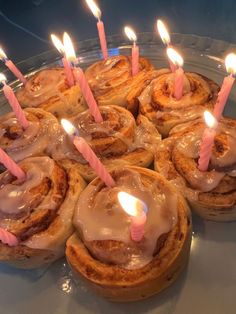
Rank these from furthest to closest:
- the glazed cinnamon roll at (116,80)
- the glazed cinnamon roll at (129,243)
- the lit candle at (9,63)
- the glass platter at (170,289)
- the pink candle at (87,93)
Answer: the glazed cinnamon roll at (116,80)
the lit candle at (9,63)
the pink candle at (87,93)
the glass platter at (170,289)
the glazed cinnamon roll at (129,243)

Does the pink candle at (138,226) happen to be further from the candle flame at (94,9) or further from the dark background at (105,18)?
the dark background at (105,18)

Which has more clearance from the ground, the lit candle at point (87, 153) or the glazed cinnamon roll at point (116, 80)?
the glazed cinnamon roll at point (116, 80)

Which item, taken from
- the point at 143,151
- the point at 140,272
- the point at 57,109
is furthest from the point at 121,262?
the point at 57,109

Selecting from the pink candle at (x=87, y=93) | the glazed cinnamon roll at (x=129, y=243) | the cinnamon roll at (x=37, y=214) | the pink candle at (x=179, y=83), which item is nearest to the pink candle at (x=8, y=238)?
the cinnamon roll at (x=37, y=214)

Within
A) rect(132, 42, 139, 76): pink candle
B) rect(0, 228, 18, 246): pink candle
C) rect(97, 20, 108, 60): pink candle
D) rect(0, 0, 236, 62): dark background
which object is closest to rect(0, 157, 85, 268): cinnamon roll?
rect(0, 228, 18, 246): pink candle

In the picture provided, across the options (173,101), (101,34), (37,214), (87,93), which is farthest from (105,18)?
(37,214)

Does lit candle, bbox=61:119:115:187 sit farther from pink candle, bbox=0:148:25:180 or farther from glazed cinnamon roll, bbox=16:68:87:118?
glazed cinnamon roll, bbox=16:68:87:118

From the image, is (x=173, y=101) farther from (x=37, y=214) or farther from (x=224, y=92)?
(x=37, y=214)
